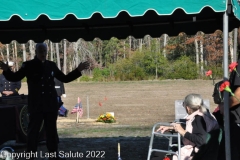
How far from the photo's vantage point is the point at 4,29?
306 inches

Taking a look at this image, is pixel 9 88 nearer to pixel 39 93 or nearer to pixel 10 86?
pixel 10 86

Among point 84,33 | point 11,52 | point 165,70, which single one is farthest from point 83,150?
point 11,52

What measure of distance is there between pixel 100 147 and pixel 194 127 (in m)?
3.89

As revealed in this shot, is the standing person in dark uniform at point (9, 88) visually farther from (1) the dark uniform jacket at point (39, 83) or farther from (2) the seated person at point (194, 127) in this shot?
(2) the seated person at point (194, 127)

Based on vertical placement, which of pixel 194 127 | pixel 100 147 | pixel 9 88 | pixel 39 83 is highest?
pixel 39 83

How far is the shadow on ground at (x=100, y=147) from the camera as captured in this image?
7797mm

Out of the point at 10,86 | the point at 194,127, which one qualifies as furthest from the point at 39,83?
the point at 10,86

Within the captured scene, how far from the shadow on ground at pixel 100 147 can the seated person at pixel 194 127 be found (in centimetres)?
237

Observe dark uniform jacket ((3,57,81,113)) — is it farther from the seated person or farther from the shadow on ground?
the seated person

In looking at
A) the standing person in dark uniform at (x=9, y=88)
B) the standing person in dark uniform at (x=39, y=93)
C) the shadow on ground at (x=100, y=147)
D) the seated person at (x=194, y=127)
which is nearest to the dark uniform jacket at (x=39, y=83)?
the standing person in dark uniform at (x=39, y=93)

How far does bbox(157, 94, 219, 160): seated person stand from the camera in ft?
16.2

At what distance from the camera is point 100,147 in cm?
873

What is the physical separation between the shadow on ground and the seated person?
2.37 m

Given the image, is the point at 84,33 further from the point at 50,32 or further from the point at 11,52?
the point at 11,52
